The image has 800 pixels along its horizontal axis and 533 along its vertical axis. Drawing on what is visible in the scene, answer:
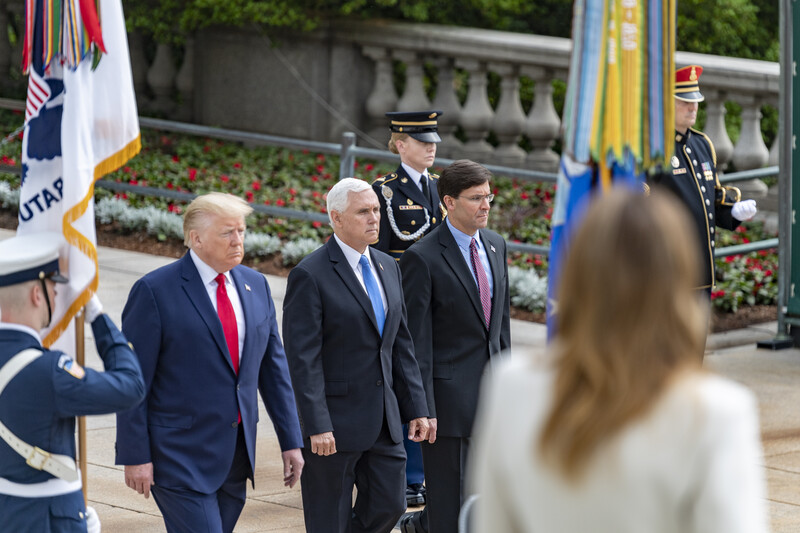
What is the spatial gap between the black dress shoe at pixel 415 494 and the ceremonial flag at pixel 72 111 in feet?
8.91

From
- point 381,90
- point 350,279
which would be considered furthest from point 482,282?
point 381,90

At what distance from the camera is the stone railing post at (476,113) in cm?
1453

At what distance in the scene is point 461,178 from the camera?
238 inches

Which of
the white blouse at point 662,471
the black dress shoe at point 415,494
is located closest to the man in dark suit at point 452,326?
the black dress shoe at point 415,494

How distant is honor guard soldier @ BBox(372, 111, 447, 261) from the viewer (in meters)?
7.54

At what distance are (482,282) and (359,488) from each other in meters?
1.09

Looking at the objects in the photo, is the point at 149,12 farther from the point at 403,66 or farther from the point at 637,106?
the point at 637,106

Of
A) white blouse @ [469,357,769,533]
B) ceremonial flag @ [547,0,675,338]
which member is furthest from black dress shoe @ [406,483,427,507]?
white blouse @ [469,357,769,533]

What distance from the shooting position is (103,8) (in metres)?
4.95

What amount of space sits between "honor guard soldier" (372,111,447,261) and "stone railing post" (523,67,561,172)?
6.37 meters

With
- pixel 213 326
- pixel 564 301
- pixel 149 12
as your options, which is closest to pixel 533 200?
pixel 149 12

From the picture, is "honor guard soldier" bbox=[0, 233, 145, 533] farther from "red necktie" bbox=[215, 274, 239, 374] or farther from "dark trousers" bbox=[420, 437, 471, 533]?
"dark trousers" bbox=[420, 437, 471, 533]

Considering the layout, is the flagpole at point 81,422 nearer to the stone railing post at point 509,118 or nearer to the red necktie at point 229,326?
the red necktie at point 229,326

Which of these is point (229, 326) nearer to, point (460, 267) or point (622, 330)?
point (460, 267)
